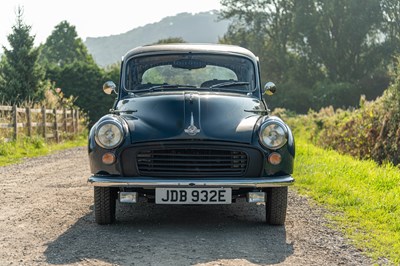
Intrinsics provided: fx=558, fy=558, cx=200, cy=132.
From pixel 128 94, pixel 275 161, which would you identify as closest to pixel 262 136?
pixel 275 161

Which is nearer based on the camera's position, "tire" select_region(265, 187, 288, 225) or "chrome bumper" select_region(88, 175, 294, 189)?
"chrome bumper" select_region(88, 175, 294, 189)

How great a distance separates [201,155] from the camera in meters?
5.48

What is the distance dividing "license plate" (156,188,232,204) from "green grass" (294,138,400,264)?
1308 mm

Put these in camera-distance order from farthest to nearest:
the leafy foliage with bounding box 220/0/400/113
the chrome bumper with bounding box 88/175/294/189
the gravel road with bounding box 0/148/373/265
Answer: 1. the leafy foliage with bounding box 220/0/400/113
2. the chrome bumper with bounding box 88/175/294/189
3. the gravel road with bounding box 0/148/373/265

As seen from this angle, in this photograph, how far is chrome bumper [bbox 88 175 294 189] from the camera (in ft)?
17.4

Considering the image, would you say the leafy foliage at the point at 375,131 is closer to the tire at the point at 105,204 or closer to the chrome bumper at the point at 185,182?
the chrome bumper at the point at 185,182

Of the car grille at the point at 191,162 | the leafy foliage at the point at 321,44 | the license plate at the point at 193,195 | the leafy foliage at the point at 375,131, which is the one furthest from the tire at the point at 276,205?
the leafy foliage at the point at 321,44

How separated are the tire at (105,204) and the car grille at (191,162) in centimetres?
45

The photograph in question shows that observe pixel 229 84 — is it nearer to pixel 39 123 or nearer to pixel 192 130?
pixel 192 130

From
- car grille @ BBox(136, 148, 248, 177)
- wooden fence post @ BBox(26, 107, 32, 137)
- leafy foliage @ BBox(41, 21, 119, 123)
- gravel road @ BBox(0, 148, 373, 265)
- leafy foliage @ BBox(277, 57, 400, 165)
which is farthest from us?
leafy foliage @ BBox(41, 21, 119, 123)

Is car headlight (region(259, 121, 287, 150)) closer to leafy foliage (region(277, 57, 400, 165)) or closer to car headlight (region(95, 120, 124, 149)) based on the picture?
car headlight (region(95, 120, 124, 149))

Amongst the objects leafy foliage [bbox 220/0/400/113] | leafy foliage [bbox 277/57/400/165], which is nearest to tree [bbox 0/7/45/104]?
leafy foliage [bbox 277/57/400/165]

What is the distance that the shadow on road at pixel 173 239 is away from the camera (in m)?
4.61

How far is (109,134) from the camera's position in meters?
5.54
